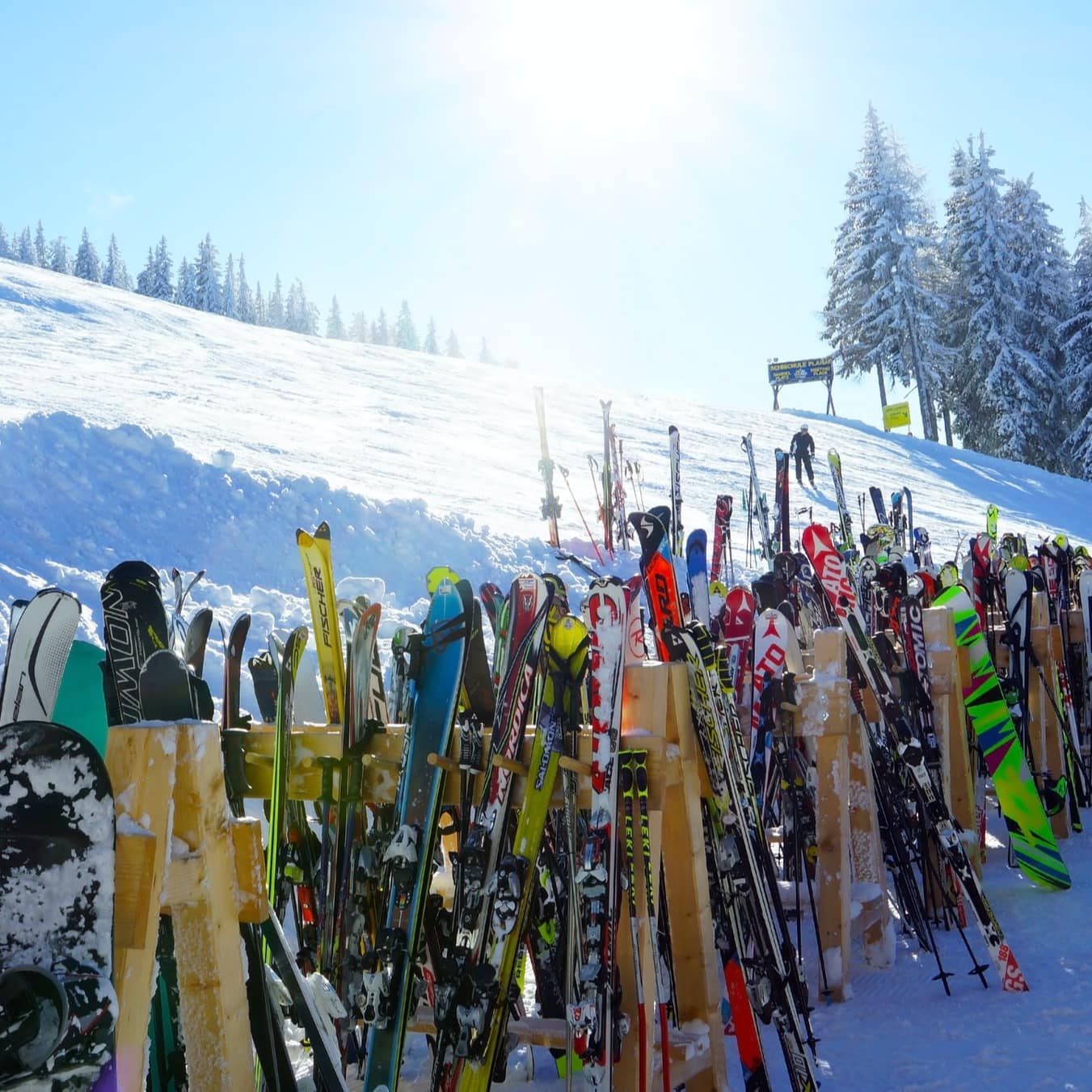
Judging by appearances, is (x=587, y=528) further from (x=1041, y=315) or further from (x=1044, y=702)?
(x=1041, y=315)

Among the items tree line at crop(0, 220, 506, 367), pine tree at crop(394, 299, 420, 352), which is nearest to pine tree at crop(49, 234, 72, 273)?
tree line at crop(0, 220, 506, 367)

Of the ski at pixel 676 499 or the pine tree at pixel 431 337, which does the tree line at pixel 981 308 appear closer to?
the ski at pixel 676 499

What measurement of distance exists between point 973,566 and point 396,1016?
230 inches

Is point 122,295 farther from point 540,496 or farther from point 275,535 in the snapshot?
point 275,535

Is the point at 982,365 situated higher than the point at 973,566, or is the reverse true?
the point at 982,365

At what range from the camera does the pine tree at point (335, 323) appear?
294 feet

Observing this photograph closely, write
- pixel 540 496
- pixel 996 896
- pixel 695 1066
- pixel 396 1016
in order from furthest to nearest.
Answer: pixel 540 496 < pixel 996 896 < pixel 695 1066 < pixel 396 1016

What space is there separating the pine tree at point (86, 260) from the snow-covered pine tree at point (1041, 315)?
56639mm

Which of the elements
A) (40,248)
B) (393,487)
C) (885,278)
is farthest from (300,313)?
(393,487)

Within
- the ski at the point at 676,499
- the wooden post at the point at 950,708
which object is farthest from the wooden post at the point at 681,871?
the ski at the point at 676,499

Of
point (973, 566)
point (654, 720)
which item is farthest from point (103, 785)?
point (973, 566)

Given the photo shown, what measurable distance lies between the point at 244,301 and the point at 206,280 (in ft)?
67.2

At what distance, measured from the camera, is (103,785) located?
4.63 ft

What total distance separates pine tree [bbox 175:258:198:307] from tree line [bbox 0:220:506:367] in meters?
0.05
